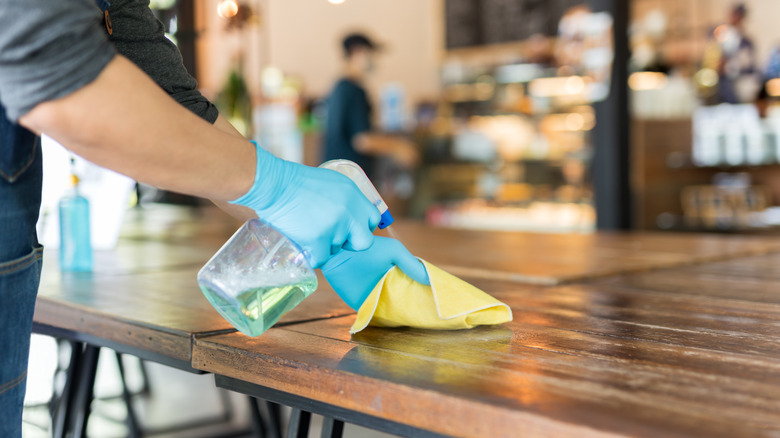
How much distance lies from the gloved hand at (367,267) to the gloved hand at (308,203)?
8 cm

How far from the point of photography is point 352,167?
956 millimetres

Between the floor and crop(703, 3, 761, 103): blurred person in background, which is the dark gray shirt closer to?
the floor

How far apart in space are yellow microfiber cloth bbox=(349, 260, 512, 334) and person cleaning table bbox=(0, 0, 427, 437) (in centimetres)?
2

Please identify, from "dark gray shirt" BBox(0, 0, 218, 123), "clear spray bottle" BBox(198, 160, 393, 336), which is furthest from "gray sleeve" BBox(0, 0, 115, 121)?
"clear spray bottle" BBox(198, 160, 393, 336)

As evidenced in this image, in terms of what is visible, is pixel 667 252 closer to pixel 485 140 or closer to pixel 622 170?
pixel 622 170

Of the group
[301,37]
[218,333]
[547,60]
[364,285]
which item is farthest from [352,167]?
[301,37]

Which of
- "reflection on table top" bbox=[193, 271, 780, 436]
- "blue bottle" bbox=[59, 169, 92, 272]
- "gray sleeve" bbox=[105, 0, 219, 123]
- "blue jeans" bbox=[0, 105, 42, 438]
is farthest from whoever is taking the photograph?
"blue bottle" bbox=[59, 169, 92, 272]

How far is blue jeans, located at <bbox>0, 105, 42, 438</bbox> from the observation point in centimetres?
79

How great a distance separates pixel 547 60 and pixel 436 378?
5.05m

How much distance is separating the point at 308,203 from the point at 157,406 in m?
2.30

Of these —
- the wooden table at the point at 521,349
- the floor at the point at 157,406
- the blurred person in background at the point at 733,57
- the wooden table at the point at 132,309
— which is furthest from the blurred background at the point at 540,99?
the wooden table at the point at 521,349

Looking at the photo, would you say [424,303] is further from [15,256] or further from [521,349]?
[15,256]

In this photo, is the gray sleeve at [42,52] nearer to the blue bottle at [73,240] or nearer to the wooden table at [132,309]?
the wooden table at [132,309]

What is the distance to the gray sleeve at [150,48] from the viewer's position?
3.40 ft
